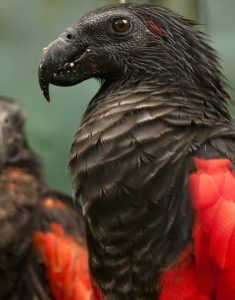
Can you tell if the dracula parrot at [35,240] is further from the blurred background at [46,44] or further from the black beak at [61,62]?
the black beak at [61,62]

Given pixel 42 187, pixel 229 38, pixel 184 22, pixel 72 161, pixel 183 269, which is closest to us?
pixel 183 269

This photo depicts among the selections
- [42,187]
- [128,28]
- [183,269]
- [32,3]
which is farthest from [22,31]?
[183,269]

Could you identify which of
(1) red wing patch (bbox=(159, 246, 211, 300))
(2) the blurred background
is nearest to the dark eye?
(1) red wing patch (bbox=(159, 246, 211, 300))

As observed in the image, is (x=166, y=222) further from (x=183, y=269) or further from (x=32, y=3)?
(x=32, y=3)

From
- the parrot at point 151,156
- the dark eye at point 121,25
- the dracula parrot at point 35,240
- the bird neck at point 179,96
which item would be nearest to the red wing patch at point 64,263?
the dracula parrot at point 35,240

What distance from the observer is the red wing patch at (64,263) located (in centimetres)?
207

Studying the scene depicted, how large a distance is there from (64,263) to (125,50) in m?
0.81

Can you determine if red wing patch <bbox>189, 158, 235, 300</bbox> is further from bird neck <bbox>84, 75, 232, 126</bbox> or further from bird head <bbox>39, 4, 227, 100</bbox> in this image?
bird head <bbox>39, 4, 227, 100</bbox>

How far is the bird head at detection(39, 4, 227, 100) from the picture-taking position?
4.99 feet

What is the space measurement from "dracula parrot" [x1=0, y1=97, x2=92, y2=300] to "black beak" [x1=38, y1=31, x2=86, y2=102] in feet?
2.21

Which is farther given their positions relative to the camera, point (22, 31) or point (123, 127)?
point (22, 31)

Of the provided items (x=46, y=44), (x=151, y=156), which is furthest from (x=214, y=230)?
(x=46, y=44)

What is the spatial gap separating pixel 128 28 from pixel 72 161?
32 cm

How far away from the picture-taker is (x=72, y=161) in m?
1.47
